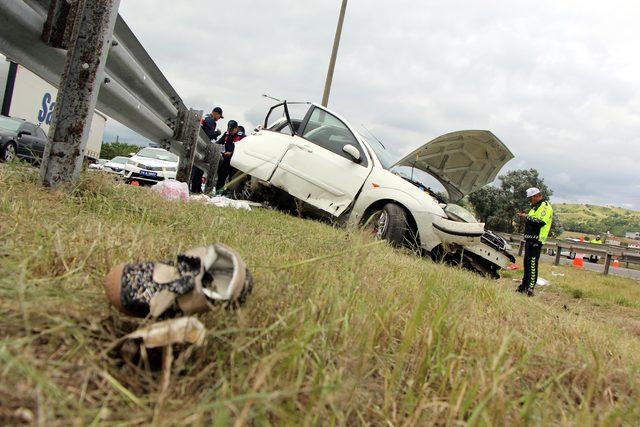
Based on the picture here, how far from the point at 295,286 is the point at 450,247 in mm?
4854

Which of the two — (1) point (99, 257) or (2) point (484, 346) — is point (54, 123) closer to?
(1) point (99, 257)

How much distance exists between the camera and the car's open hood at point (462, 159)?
6.84 meters

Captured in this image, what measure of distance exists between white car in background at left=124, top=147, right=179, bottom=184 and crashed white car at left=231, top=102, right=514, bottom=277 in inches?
335

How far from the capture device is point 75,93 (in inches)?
117

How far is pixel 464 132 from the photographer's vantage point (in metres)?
6.61

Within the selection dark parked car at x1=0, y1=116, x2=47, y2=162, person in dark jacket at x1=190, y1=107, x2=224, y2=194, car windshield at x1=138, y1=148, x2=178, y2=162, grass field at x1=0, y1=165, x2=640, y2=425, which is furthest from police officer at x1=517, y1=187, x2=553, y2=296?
car windshield at x1=138, y1=148, x2=178, y2=162

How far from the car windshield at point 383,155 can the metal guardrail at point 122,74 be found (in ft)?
8.66

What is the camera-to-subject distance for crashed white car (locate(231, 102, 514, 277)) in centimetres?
591

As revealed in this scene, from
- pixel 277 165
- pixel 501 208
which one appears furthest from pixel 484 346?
pixel 501 208

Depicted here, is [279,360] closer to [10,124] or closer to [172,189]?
[172,189]

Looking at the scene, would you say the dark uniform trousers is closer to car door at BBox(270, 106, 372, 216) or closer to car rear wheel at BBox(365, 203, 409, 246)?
car rear wheel at BBox(365, 203, 409, 246)

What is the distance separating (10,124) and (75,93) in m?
11.9

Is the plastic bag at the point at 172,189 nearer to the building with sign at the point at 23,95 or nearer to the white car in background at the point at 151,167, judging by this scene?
the white car in background at the point at 151,167

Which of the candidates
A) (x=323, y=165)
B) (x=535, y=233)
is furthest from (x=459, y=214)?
(x=535, y=233)
